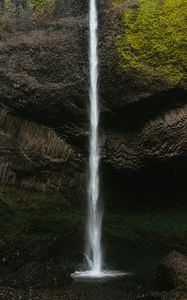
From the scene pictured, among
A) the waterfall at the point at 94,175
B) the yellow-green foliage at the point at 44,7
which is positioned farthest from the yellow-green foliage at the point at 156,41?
the yellow-green foliage at the point at 44,7

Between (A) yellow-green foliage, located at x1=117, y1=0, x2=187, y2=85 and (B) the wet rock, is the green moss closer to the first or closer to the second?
(B) the wet rock

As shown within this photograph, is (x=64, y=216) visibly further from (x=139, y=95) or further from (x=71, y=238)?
(x=139, y=95)

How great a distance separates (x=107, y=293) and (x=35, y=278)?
1.78 m

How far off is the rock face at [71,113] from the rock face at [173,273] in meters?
4.16

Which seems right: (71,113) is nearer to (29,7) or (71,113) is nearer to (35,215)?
(35,215)

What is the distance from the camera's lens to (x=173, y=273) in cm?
1241

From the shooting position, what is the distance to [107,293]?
12398 mm

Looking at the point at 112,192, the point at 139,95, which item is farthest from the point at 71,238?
the point at 139,95

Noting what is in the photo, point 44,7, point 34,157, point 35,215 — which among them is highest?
point 44,7

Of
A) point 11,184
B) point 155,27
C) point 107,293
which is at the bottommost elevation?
point 107,293

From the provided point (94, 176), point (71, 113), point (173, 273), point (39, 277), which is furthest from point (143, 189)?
point (39, 277)

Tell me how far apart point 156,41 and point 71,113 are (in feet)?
10.6

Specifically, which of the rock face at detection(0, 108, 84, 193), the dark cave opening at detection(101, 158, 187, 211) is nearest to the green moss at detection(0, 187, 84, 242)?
the rock face at detection(0, 108, 84, 193)

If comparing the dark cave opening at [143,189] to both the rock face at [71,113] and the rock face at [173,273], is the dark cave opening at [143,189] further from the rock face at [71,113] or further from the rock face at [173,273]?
the rock face at [173,273]
